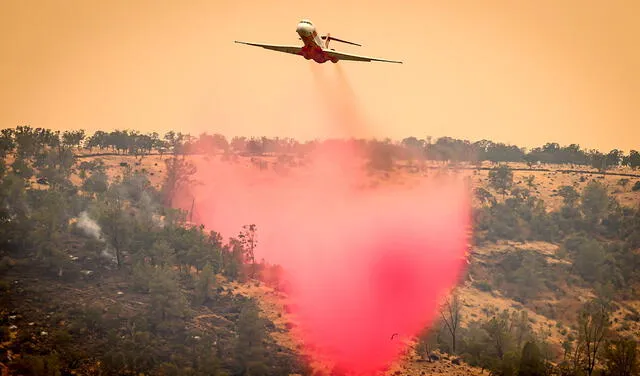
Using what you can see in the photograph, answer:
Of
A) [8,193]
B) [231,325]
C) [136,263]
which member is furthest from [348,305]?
[8,193]

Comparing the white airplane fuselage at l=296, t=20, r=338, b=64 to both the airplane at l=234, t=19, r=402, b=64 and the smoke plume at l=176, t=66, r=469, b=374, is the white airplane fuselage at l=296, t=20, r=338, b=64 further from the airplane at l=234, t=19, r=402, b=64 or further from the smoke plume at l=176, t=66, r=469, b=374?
the smoke plume at l=176, t=66, r=469, b=374

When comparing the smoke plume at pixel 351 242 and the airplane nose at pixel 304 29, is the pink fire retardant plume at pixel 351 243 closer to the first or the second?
the smoke plume at pixel 351 242

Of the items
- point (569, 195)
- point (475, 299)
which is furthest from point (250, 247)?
point (569, 195)

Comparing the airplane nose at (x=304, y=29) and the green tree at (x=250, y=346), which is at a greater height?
the airplane nose at (x=304, y=29)

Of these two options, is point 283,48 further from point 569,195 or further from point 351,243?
point 569,195

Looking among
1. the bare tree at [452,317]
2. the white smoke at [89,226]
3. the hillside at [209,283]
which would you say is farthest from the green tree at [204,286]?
the bare tree at [452,317]

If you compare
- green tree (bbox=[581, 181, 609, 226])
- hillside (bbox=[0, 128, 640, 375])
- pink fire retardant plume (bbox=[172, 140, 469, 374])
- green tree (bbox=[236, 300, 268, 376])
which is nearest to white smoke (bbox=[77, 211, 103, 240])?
hillside (bbox=[0, 128, 640, 375])

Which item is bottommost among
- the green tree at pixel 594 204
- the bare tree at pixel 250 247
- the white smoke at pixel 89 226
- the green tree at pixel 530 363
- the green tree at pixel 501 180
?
the green tree at pixel 530 363
